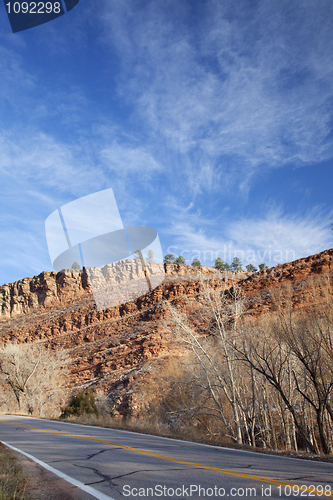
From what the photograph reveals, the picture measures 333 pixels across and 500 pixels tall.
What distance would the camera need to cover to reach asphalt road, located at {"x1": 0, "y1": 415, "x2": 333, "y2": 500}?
3826 mm

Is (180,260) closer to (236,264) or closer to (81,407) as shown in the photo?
(236,264)

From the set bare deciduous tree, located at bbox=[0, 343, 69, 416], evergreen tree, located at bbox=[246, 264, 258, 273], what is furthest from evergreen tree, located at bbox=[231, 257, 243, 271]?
bare deciduous tree, located at bbox=[0, 343, 69, 416]

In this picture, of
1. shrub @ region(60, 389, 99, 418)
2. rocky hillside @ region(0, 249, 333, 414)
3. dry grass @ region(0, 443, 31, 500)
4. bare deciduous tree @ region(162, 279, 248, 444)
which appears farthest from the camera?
rocky hillside @ region(0, 249, 333, 414)

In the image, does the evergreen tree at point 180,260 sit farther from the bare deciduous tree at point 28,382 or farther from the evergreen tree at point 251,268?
the bare deciduous tree at point 28,382

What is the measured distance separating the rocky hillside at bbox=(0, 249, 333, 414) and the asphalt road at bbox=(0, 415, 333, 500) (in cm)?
944

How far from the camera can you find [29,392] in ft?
94.1

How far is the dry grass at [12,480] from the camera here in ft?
12.2

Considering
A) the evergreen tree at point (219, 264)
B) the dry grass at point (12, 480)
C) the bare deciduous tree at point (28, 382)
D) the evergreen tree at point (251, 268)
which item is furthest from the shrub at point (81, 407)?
the evergreen tree at point (251, 268)

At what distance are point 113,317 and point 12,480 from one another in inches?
2066

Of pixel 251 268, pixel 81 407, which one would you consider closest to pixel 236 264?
pixel 251 268

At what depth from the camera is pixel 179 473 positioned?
15.3ft

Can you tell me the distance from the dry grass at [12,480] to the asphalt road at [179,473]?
63cm

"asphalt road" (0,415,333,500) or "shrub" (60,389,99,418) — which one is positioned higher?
"asphalt road" (0,415,333,500)

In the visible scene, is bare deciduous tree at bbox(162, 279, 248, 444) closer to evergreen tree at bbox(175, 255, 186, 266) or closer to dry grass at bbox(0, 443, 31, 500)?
dry grass at bbox(0, 443, 31, 500)
